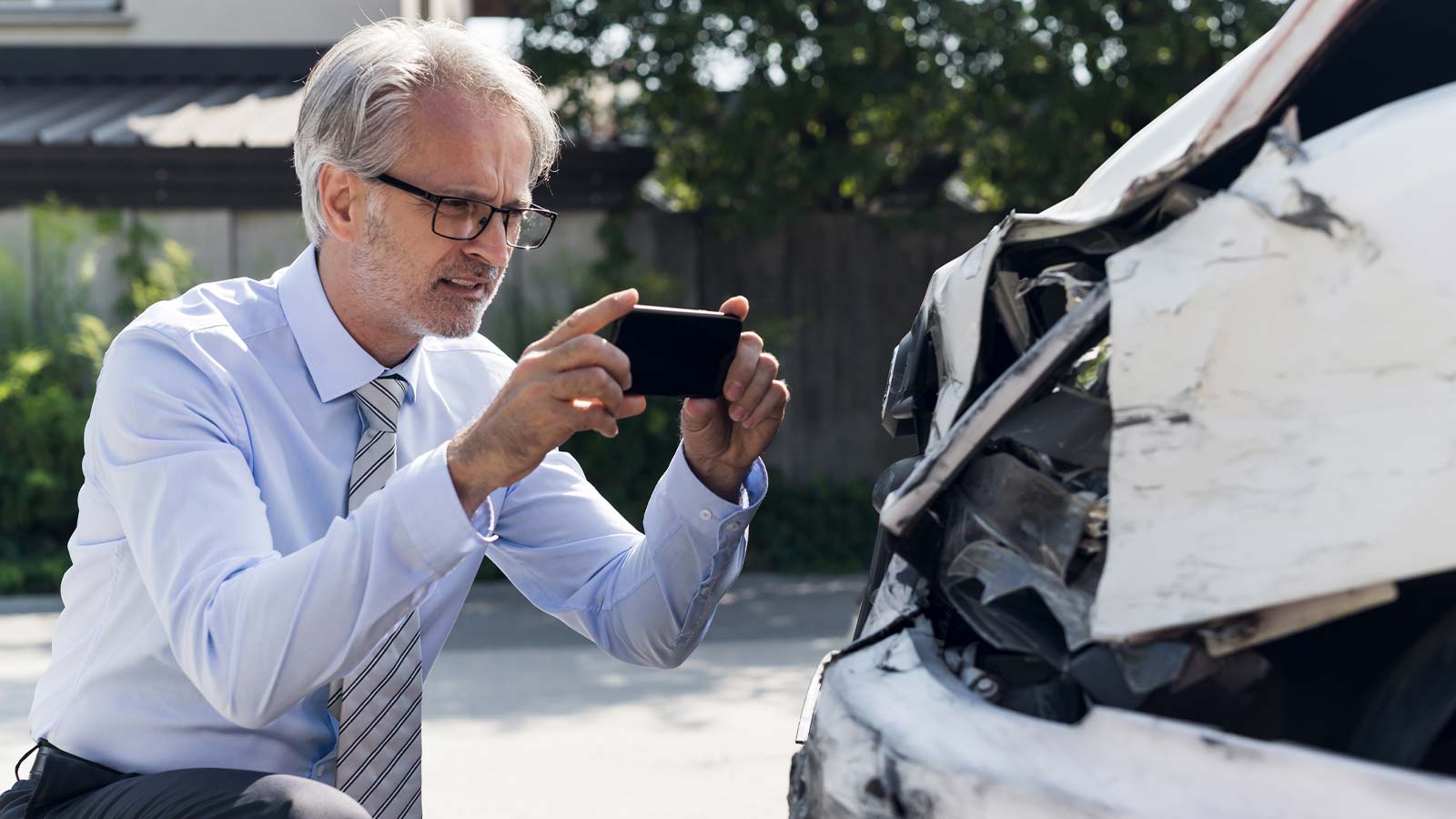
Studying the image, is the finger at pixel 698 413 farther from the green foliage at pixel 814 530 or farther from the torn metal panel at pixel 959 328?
the green foliage at pixel 814 530

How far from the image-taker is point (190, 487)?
6.48 feet

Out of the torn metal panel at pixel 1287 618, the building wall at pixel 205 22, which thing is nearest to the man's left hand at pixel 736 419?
the torn metal panel at pixel 1287 618

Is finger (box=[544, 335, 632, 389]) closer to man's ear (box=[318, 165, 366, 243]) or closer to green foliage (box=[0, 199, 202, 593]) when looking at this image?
man's ear (box=[318, 165, 366, 243])

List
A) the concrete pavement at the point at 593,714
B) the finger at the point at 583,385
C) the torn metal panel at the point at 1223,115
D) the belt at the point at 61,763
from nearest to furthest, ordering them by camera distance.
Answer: the torn metal panel at the point at 1223,115 → the finger at the point at 583,385 → the belt at the point at 61,763 → the concrete pavement at the point at 593,714

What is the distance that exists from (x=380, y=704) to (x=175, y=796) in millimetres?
346

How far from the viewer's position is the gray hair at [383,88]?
2217mm

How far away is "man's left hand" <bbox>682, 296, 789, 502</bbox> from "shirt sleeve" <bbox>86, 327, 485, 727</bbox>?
0.43 meters

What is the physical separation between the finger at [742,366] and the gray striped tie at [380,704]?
564 millimetres

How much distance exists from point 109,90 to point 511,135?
9.60 metres

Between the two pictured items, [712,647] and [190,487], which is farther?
[712,647]

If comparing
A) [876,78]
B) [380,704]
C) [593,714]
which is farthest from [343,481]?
[876,78]

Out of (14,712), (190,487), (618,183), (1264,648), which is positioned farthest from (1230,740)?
(618,183)

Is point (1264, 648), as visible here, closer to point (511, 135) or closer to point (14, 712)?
point (511, 135)

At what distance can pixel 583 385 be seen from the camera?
1805mm
